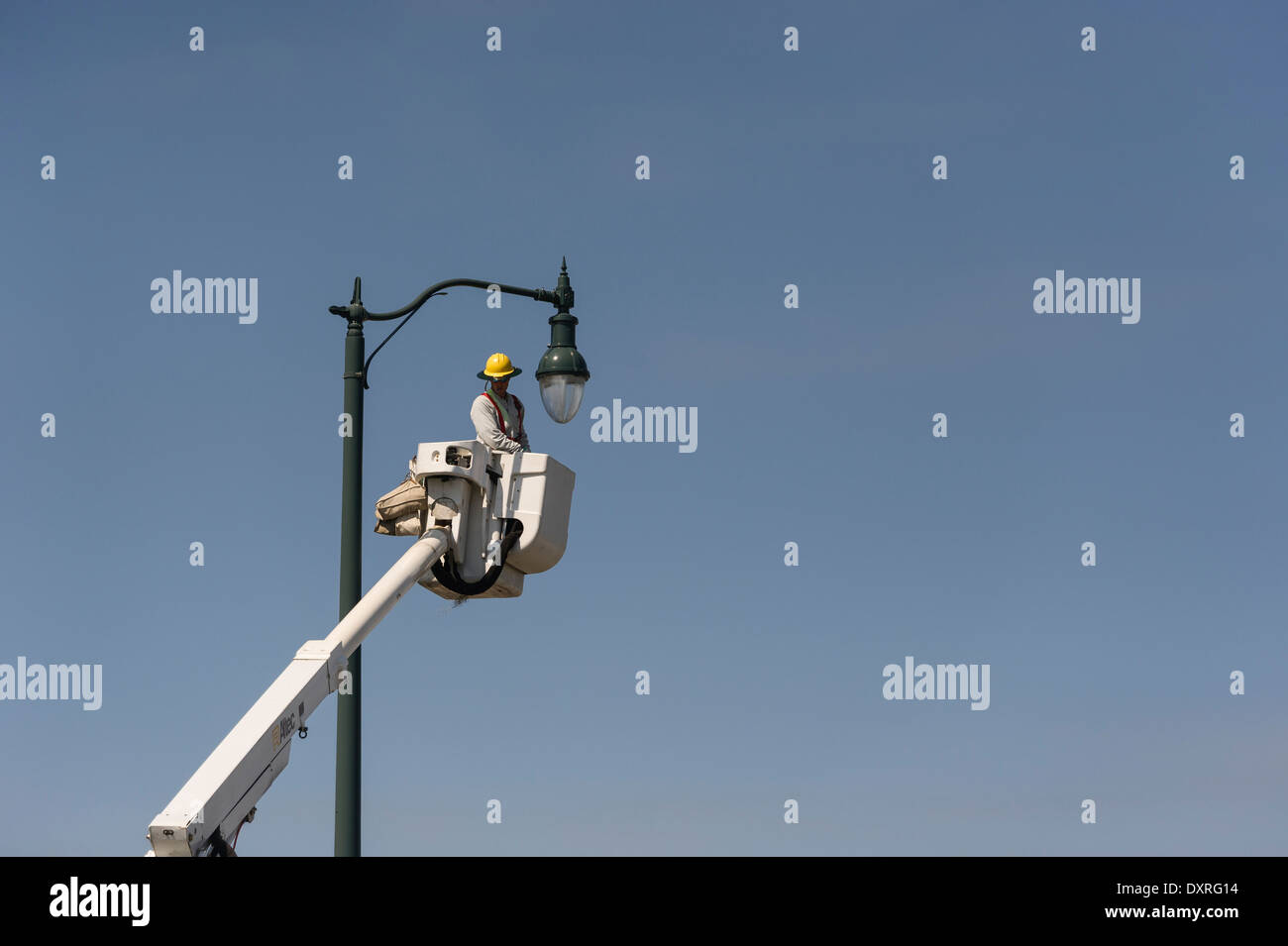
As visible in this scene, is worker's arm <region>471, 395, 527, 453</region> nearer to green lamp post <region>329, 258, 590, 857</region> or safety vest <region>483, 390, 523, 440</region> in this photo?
safety vest <region>483, 390, 523, 440</region>

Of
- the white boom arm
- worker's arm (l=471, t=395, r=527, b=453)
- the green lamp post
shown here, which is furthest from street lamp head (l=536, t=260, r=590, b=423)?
the white boom arm

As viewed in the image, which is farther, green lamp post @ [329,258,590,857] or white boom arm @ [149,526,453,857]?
green lamp post @ [329,258,590,857]

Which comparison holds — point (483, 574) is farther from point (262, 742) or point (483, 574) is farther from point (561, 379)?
point (262, 742)

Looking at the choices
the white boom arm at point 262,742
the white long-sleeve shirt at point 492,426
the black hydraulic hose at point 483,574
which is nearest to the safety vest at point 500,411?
the white long-sleeve shirt at point 492,426

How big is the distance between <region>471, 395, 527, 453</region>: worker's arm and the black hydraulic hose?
81cm

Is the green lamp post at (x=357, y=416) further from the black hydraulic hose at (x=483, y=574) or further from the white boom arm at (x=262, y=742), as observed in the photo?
the black hydraulic hose at (x=483, y=574)

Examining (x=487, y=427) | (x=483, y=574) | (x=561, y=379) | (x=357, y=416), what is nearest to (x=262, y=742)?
(x=357, y=416)

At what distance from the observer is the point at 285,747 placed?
53.4ft

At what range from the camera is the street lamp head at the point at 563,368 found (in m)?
18.1

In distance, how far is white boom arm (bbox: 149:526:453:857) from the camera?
14703mm
